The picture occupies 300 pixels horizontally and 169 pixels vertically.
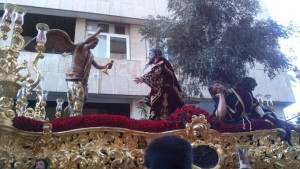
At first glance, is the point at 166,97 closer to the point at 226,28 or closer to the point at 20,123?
the point at 20,123

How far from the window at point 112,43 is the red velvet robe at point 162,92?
6.05 m

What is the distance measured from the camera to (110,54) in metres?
11.6

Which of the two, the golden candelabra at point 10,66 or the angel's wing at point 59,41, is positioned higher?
the angel's wing at point 59,41

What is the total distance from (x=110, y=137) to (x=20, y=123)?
3.85 ft

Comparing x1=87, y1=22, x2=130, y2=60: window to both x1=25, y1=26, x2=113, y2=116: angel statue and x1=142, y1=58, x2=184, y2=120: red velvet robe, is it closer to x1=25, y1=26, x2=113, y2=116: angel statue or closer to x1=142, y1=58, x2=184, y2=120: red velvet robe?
x1=25, y1=26, x2=113, y2=116: angel statue

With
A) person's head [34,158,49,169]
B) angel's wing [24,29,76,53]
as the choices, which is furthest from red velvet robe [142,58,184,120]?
person's head [34,158,49,169]

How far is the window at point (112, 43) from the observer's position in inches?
450

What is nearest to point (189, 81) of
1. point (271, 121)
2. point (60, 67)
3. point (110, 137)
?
point (60, 67)

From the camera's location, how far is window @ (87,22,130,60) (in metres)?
11.4

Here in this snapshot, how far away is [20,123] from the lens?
3.52 metres

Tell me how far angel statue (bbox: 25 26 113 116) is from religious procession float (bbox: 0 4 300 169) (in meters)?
A: 1.14

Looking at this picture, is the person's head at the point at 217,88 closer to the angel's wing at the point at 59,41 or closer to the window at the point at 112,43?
the angel's wing at the point at 59,41

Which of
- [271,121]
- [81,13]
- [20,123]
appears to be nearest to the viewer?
[20,123]

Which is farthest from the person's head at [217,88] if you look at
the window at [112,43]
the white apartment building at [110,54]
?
the window at [112,43]
